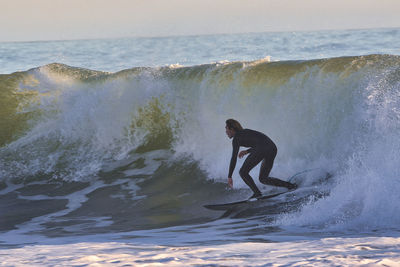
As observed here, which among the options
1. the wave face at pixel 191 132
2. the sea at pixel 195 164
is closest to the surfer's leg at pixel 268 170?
the sea at pixel 195 164

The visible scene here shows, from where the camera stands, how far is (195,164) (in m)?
12.3

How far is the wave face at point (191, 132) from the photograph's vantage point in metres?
8.95

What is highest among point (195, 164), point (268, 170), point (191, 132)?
point (191, 132)

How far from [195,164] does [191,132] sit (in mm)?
1082

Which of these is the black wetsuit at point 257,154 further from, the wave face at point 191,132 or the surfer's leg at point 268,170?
the wave face at point 191,132

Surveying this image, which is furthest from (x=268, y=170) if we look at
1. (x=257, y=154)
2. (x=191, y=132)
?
(x=191, y=132)

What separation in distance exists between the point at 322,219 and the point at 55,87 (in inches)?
422

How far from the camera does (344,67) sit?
37.6ft

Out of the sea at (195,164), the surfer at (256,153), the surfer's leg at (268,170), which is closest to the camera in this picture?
the sea at (195,164)

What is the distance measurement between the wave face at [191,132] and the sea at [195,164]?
3 centimetres

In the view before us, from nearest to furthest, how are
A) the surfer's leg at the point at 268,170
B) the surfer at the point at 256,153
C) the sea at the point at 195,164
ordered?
the sea at the point at 195,164 < the surfer at the point at 256,153 < the surfer's leg at the point at 268,170

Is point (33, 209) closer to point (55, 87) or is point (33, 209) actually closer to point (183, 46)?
point (55, 87)

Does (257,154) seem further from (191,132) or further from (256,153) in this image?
(191,132)

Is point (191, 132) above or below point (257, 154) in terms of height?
above
